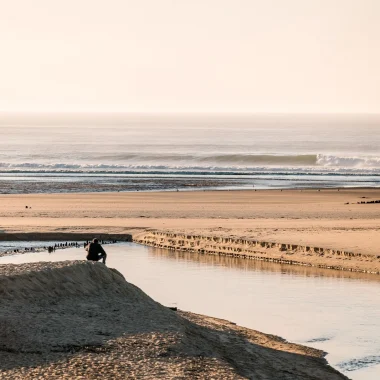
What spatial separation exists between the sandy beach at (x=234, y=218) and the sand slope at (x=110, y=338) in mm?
13600

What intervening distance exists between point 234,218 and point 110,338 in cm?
3052

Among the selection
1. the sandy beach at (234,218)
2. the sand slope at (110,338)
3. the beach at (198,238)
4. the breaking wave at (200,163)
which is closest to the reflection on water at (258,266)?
the beach at (198,238)

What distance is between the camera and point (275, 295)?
28766 mm

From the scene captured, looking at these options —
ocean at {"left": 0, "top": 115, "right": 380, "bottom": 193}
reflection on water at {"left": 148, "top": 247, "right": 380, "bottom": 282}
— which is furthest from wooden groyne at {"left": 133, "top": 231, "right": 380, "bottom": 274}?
ocean at {"left": 0, "top": 115, "right": 380, "bottom": 193}

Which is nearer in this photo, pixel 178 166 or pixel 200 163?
pixel 178 166

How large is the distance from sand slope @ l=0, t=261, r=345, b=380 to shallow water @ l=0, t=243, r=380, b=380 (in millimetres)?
1234

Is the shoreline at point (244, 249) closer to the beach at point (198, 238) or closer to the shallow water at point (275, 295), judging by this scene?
the beach at point (198, 238)

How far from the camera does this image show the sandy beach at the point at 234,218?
121 ft

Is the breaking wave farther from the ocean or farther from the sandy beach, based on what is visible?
the sandy beach

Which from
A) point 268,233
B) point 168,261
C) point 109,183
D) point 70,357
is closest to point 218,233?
point 268,233

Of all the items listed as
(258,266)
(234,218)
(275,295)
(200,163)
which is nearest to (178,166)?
(200,163)

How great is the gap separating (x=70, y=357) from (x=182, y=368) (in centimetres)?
198

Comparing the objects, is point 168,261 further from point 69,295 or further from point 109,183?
point 109,183

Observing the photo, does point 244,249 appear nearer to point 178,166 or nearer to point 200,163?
point 178,166
